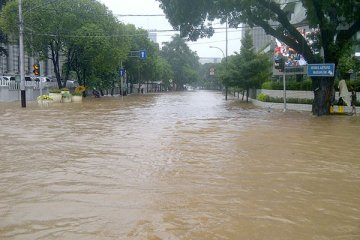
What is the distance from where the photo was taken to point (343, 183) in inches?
312

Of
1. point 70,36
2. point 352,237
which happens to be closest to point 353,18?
point 352,237

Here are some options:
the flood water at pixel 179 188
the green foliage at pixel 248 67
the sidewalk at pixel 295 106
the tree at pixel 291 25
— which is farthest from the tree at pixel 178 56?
the flood water at pixel 179 188

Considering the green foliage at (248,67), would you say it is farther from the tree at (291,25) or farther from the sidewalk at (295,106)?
the tree at (291,25)

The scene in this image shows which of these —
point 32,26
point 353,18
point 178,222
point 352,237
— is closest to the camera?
point 352,237

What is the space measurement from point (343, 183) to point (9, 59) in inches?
2208

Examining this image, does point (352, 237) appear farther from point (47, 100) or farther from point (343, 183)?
point (47, 100)

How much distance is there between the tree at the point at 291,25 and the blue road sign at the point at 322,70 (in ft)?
2.26

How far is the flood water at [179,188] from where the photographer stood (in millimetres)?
5480

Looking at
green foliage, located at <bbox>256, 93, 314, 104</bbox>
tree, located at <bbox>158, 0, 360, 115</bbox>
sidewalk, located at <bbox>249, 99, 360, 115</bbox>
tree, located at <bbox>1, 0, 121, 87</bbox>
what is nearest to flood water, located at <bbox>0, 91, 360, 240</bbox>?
tree, located at <bbox>158, 0, 360, 115</bbox>

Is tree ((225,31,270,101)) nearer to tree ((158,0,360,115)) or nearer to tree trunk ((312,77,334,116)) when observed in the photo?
tree ((158,0,360,115))

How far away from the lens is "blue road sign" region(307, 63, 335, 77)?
920 inches

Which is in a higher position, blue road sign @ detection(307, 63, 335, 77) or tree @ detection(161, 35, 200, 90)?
tree @ detection(161, 35, 200, 90)

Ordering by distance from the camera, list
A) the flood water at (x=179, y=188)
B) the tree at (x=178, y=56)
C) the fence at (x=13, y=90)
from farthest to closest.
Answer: the tree at (x=178, y=56) → the fence at (x=13, y=90) → the flood water at (x=179, y=188)

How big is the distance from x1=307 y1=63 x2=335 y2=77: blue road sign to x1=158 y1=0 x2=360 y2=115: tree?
69cm
